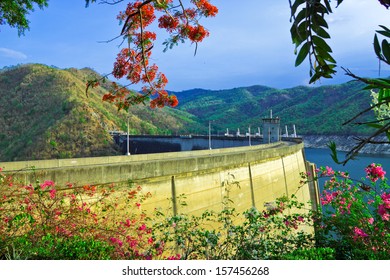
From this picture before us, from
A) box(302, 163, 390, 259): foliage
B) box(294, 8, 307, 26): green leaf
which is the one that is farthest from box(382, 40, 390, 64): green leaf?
box(302, 163, 390, 259): foliage

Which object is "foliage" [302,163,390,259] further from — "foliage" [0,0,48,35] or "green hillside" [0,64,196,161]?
"green hillside" [0,64,196,161]

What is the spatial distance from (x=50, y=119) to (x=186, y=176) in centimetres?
9661

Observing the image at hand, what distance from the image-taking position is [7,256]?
6.78m

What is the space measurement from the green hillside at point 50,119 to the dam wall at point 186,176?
231ft

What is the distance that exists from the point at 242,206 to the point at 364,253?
12547 mm

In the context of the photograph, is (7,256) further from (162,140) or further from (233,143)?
(162,140)

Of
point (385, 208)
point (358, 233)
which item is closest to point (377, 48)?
point (385, 208)

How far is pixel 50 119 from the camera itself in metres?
103

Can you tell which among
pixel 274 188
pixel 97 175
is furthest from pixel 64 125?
pixel 97 175

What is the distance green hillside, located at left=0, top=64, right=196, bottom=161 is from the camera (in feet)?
295

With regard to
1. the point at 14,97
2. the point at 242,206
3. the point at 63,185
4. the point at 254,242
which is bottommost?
the point at 242,206
